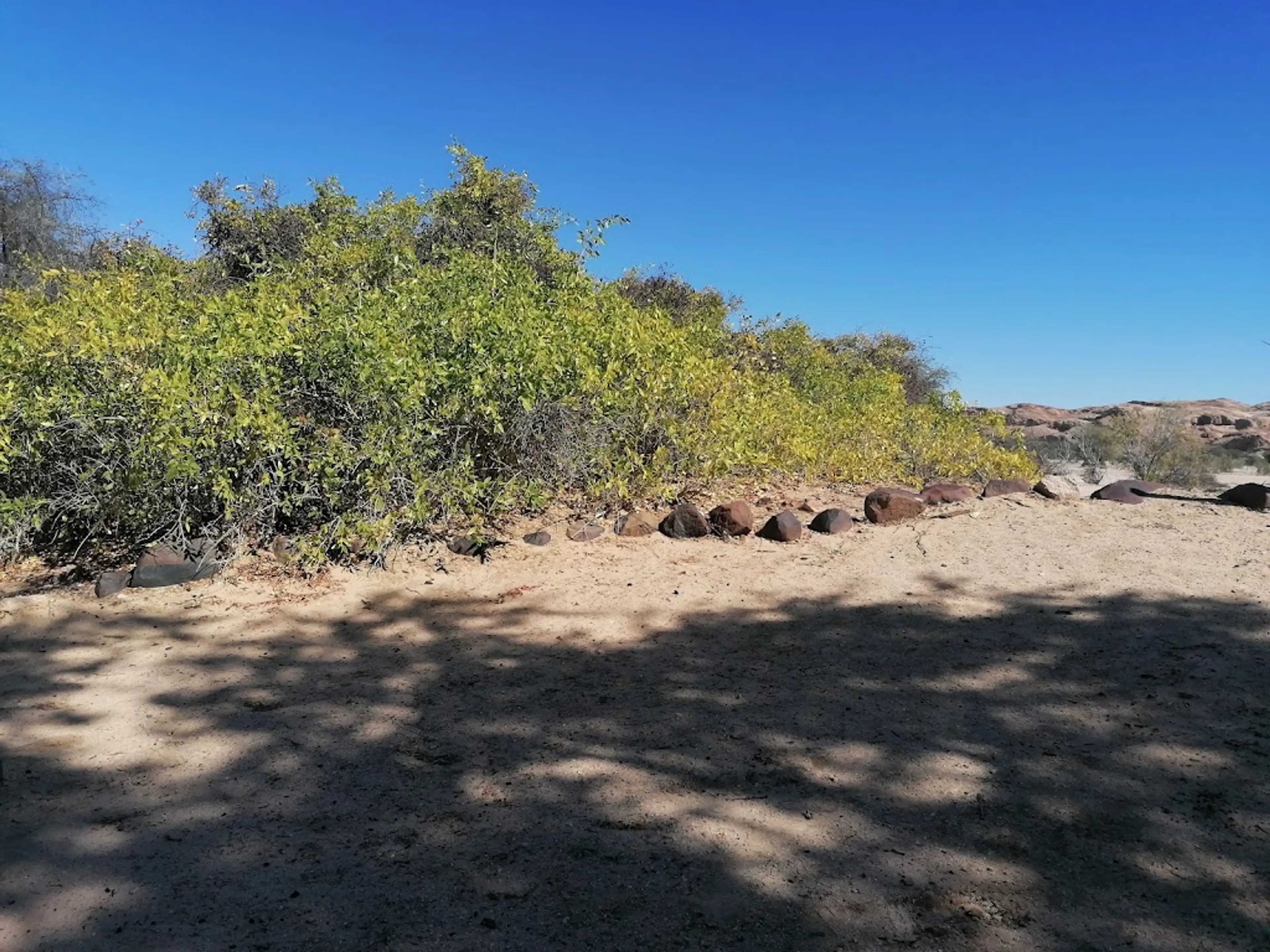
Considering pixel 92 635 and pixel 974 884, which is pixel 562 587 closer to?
pixel 92 635

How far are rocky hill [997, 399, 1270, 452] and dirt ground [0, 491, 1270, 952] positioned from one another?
2376 cm

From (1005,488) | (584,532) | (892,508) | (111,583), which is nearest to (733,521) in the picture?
(584,532)

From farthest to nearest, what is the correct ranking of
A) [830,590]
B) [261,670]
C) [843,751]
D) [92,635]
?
1. [830,590]
2. [92,635]
3. [261,670]
4. [843,751]

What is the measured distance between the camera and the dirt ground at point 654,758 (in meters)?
2.22

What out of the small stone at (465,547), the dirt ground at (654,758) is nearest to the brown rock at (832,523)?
the dirt ground at (654,758)

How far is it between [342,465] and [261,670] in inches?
62.0

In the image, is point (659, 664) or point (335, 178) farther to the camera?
point (335, 178)

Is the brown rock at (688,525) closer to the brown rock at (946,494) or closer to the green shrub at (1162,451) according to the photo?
the brown rock at (946,494)

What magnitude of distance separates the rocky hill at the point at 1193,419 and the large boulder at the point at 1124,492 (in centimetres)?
2006

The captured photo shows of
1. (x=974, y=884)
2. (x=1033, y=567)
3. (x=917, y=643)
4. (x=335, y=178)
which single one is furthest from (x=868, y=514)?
(x=335, y=178)

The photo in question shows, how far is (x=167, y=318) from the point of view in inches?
241

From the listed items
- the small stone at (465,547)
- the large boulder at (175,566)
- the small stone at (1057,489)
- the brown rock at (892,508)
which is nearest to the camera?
the large boulder at (175,566)

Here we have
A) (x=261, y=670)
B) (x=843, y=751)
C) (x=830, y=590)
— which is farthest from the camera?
(x=830, y=590)

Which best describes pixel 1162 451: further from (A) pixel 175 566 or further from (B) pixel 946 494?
(A) pixel 175 566
